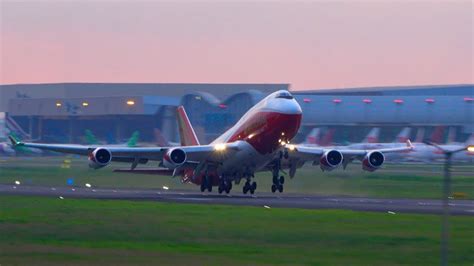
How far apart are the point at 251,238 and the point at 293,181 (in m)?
25.6

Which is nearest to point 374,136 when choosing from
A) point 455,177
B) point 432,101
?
point 432,101

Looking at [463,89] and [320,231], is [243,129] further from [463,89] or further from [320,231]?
[463,89]

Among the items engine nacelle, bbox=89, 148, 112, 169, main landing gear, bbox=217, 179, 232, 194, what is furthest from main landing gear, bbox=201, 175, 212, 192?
engine nacelle, bbox=89, 148, 112, 169

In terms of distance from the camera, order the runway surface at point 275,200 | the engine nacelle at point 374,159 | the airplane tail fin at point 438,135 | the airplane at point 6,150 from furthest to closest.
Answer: the airplane at point 6,150
the airplane tail fin at point 438,135
the engine nacelle at point 374,159
the runway surface at point 275,200

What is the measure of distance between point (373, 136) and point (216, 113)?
53.1 feet

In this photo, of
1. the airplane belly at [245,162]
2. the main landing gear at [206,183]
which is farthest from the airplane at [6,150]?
the airplane belly at [245,162]

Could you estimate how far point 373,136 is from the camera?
10088cm

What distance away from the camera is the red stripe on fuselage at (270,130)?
142ft

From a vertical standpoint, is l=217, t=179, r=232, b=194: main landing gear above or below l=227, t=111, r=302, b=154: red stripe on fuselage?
below

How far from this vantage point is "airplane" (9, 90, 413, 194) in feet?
143

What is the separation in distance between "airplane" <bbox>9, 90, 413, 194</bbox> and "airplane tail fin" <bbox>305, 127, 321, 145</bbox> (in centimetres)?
4478

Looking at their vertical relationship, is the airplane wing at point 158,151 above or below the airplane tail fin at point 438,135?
below

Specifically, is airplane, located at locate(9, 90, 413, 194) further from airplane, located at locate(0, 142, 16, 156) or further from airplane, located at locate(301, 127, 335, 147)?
airplane, located at locate(0, 142, 16, 156)

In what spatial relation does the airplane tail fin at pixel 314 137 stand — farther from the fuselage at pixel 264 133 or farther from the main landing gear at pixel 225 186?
the fuselage at pixel 264 133
